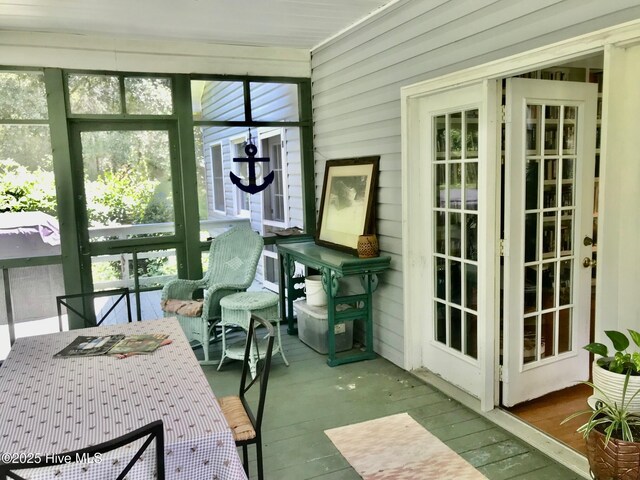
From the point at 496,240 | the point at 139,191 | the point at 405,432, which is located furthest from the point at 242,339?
the point at 496,240

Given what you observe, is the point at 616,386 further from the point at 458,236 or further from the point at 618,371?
the point at 458,236

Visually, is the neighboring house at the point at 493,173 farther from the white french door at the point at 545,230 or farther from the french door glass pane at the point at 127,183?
the french door glass pane at the point at 127,183

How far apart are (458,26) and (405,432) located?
246cm

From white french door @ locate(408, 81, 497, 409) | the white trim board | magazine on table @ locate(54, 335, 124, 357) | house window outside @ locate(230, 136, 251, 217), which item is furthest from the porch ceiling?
magazine on table @ locate(54, 335, 124, 357)

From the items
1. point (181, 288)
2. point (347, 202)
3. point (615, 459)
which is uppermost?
point (347, 202)

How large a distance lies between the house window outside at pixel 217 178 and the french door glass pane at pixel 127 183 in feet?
1.35

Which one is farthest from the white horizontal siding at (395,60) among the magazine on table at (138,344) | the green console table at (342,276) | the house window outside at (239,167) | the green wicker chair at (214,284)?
the magazine on table at (138,344)

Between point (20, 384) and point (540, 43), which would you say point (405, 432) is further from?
point (540, 43)

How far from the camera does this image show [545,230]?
10.5 feet

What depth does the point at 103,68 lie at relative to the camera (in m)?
4.47

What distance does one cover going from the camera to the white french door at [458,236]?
3.14m

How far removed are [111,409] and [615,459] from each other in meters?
1.92

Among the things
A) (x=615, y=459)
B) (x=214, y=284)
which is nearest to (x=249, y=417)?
(x=615, y=459)

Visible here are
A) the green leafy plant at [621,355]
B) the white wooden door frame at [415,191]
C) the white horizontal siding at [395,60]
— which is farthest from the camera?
the white wooden door frame at [415,191]
